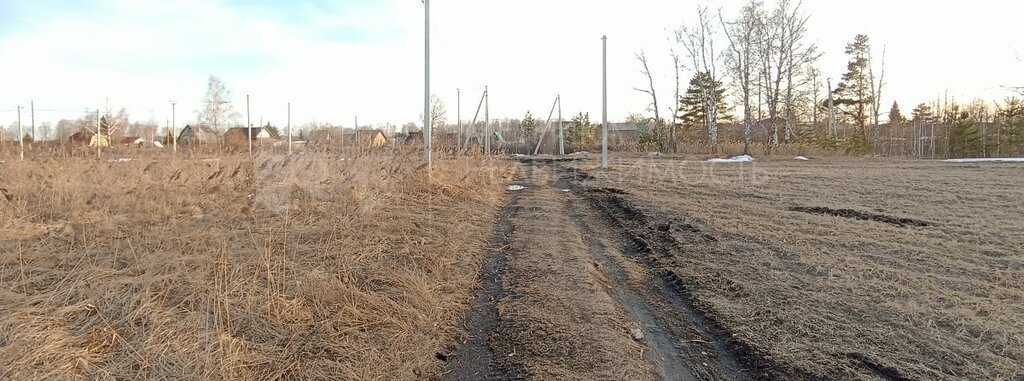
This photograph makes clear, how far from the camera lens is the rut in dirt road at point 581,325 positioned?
9.38 ft

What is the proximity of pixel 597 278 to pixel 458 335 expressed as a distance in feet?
5.64

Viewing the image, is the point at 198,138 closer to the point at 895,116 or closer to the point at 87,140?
the point at 87,140

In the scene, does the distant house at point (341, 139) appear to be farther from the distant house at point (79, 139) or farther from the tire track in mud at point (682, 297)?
the tire track in mud at point (682, 297)

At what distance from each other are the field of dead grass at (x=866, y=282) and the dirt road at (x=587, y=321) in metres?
0.26

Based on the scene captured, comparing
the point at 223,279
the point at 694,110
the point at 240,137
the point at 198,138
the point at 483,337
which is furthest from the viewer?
the point at 694,110

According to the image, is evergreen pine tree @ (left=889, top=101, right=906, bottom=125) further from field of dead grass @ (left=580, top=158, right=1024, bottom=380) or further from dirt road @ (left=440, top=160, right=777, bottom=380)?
dirt road @ (left=440, top=160, right=777, bottom=380)

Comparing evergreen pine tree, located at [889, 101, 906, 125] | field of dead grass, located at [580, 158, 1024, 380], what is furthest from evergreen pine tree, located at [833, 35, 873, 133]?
field of dead grass, located at [580, 158, 1024, 380]

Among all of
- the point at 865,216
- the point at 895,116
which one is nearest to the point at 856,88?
the point at 895,116

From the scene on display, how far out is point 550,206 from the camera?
31.7 ft

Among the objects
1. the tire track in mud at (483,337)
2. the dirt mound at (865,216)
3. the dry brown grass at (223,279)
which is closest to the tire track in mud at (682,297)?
the tire track in mud at (483,337)

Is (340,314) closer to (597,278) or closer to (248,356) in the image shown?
(248,356)

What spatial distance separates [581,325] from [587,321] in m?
0.09

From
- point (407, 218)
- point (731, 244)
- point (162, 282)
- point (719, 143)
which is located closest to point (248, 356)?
point (162, 282)

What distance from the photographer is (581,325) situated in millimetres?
3426
